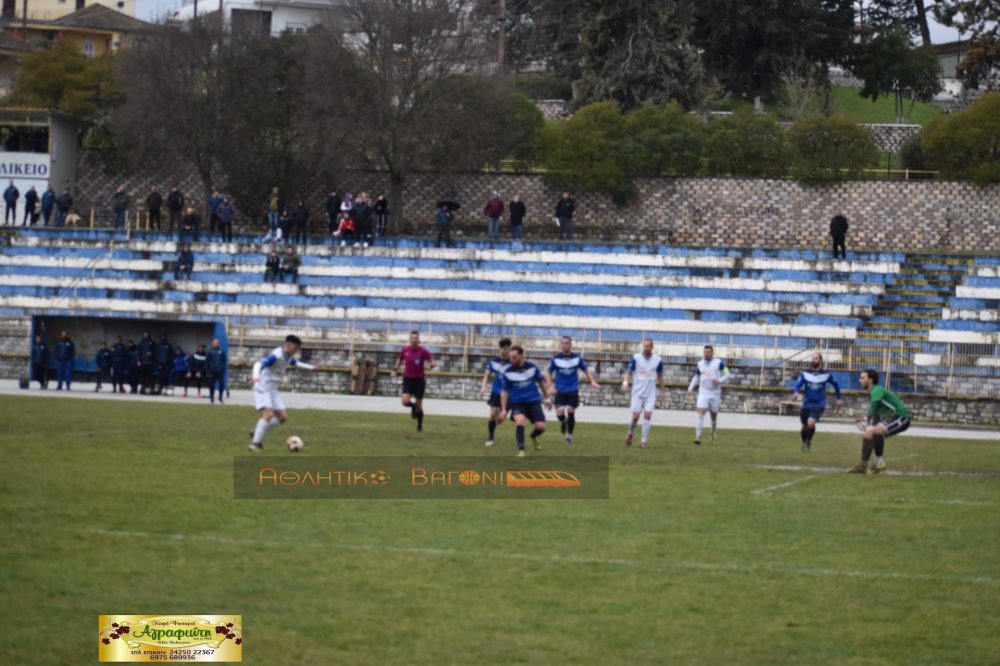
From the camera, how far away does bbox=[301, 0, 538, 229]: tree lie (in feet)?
182

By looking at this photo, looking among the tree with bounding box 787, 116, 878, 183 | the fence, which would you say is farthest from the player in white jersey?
the tree with bounding box 787, 116, 878, 183

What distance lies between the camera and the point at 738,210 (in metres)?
54.8

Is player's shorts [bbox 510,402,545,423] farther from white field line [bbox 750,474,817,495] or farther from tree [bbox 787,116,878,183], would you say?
tree [bbox 787,116,878,183]

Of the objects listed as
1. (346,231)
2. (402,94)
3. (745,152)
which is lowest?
(346,231)

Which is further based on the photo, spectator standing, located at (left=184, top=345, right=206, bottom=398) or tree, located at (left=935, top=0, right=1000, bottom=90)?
tree, located at (left=935, top=0, right=1000, bottom=90)

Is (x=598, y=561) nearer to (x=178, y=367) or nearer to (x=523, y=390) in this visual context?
(x=523, y=390)

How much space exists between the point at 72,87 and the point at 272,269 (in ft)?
69.8

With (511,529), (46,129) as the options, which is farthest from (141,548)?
(46,129)

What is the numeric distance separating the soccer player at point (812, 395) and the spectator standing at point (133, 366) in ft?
58.8

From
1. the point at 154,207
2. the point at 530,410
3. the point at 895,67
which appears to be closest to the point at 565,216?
the point at 154,207

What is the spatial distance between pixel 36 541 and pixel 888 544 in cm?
758

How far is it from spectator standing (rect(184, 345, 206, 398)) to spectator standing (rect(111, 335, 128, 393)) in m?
1.51

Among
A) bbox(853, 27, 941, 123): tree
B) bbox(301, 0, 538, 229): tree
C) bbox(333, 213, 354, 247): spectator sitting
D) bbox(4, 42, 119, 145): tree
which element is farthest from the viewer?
bbox(853, 27, 941, 123): tree

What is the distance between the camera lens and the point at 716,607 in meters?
11.4
